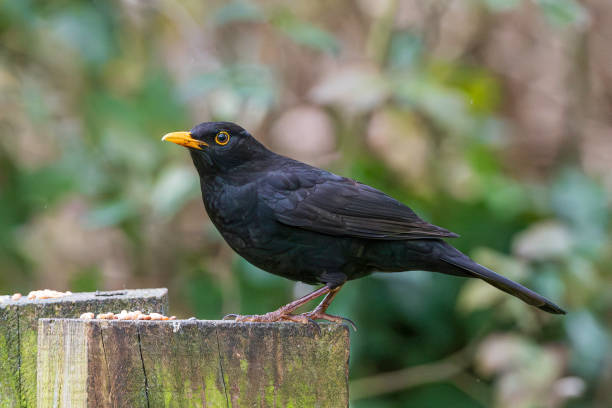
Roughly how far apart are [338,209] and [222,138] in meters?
0.66

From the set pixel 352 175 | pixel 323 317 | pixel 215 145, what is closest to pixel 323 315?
pixel 323 317

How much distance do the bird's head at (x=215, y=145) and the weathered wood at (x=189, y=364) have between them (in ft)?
5.25

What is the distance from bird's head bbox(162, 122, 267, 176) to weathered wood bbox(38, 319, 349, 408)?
160 centimetres

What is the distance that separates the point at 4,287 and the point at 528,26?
5.37 metres

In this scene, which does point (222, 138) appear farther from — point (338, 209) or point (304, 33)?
point (304, 33)

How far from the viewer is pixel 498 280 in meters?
3.59

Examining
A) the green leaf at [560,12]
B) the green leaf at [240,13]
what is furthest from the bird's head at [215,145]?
the green leaf at [560,12]

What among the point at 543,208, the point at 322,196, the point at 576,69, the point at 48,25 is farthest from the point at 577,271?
the point at 48,25

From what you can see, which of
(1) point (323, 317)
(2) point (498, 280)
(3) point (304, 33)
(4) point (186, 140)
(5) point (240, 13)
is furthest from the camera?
(5) point (240, 13)

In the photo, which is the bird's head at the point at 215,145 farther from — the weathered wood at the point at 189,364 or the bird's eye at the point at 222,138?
the weathered wood at the point at 189,364

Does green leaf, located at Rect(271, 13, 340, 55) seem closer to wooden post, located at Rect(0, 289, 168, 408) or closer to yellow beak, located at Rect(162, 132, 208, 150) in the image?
yellow beak, located at Rect(162, 132, 208, 150)

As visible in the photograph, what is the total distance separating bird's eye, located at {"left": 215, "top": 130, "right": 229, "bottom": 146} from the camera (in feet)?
12.9

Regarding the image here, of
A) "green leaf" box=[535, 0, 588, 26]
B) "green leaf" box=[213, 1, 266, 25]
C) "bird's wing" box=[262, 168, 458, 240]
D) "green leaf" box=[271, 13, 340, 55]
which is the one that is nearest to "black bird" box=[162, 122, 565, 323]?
"bird's wing" box=[262, 168, 458, 240]

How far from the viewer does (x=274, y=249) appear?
140 inches
